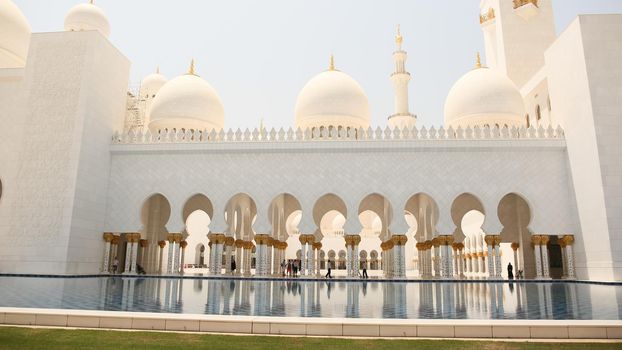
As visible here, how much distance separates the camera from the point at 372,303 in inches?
223

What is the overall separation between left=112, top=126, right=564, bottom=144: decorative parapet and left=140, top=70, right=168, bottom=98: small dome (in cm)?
706

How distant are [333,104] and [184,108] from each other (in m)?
4.82

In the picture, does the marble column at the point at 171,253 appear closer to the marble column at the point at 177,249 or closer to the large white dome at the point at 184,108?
the marble column at the point at 177,249

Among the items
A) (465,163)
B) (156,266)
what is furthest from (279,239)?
(465,163)

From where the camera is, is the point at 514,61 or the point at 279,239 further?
the point at 514,61

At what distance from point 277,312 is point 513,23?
17.3 metres

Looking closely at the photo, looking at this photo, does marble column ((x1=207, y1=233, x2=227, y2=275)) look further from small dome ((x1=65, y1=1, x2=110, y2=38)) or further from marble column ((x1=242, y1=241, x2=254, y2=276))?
small dome ((x1=65, y1=1, x2=110, y2=38))

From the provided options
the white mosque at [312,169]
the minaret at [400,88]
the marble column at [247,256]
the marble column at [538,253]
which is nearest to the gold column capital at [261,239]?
the white mosque at [312,169]

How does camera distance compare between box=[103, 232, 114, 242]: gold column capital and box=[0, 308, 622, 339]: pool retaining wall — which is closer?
box=[0, 308, 622, 339]: pool retaining wall

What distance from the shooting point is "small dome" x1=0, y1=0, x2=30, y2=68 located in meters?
14.8

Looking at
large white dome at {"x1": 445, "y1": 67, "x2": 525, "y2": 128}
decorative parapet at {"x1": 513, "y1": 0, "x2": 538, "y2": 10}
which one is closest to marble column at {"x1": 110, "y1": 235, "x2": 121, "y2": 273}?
large white dome at {"x1": 445, "y1": 67, "x2": 525, "y2": 128}

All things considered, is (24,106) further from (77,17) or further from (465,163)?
(465,163)

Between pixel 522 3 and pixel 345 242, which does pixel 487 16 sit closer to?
pixel 522 3

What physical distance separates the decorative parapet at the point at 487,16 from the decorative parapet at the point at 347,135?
28.4ft
